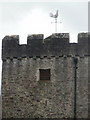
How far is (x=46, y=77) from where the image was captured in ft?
73.2

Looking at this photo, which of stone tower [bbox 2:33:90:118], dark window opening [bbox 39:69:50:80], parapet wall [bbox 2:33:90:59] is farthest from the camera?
dark window opening [bbox 39:69:50:80]

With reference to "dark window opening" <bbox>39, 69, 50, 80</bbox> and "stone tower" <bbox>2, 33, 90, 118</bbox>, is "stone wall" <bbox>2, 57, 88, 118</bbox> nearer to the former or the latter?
"stone tower" <bbox>2, 33, 90, 118</bbox>

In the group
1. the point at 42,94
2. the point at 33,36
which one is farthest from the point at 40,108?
the point at 33,36

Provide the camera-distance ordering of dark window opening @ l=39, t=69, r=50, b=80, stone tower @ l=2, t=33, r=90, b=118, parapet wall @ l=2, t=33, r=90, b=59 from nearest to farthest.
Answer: stone tower @ l=2, t=33, r=90, b=118
parapet wall @ l=2, t=33, r=90, b=59
dark window opening @ l=39, t=69, r=50, b=80

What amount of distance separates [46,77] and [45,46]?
5.36 feet

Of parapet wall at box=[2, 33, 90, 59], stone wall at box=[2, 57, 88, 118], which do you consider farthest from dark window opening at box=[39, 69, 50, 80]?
parapet wall at box=[2, 33, 90, 59]

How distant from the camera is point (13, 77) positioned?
22.6m

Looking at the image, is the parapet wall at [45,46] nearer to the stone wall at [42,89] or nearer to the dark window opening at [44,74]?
the stone wall at [42,89]

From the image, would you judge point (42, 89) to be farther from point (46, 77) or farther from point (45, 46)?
point (45, 46)

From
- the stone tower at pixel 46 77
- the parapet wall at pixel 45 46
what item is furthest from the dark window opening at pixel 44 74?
the parapet wall at pixel 45 46

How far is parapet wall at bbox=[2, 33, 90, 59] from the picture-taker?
2186 cm

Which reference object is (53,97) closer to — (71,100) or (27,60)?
(71,100)

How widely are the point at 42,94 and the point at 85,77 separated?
2.41 m

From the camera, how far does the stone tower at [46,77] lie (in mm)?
21703
